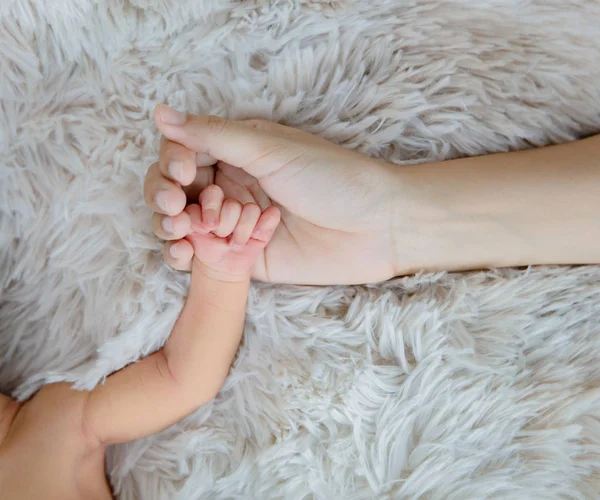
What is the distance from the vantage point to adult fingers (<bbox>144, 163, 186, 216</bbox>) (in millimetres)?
648

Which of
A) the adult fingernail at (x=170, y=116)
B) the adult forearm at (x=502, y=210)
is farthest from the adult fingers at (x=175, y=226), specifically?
the adult forearm at (x=502, y=210)

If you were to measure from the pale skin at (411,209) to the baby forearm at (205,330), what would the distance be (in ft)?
0.15

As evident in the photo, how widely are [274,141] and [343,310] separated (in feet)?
0.80

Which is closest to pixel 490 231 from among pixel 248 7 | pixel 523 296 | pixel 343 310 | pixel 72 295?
pixel 523 296

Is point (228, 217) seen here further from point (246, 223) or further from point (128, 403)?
point (128, 403)

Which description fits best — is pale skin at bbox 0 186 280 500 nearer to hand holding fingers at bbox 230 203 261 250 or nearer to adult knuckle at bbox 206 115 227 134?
hand holding fingers at bbox 230 203 261 250

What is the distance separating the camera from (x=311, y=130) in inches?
30.7

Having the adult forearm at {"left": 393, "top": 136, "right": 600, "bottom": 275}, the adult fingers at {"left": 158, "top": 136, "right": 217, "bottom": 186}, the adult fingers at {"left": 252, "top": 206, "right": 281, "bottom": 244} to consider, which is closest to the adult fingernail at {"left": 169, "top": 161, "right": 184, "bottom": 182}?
the adult fingers at {"left": 158, "top": 136, "right": 217, "bottom": 186}

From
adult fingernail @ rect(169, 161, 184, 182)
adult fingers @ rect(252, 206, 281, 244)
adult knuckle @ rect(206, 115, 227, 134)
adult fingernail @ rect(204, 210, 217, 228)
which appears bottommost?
adult fingers @ rect(252, 206, 281, 244)

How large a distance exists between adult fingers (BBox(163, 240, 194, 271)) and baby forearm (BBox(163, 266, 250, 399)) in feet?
0.10

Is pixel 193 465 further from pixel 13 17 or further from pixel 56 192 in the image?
pixel 13 17

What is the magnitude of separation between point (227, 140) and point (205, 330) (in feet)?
0.79

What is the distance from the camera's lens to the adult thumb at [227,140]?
0.66 m

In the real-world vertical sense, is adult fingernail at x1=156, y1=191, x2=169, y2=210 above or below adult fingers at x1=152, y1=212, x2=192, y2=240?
above
